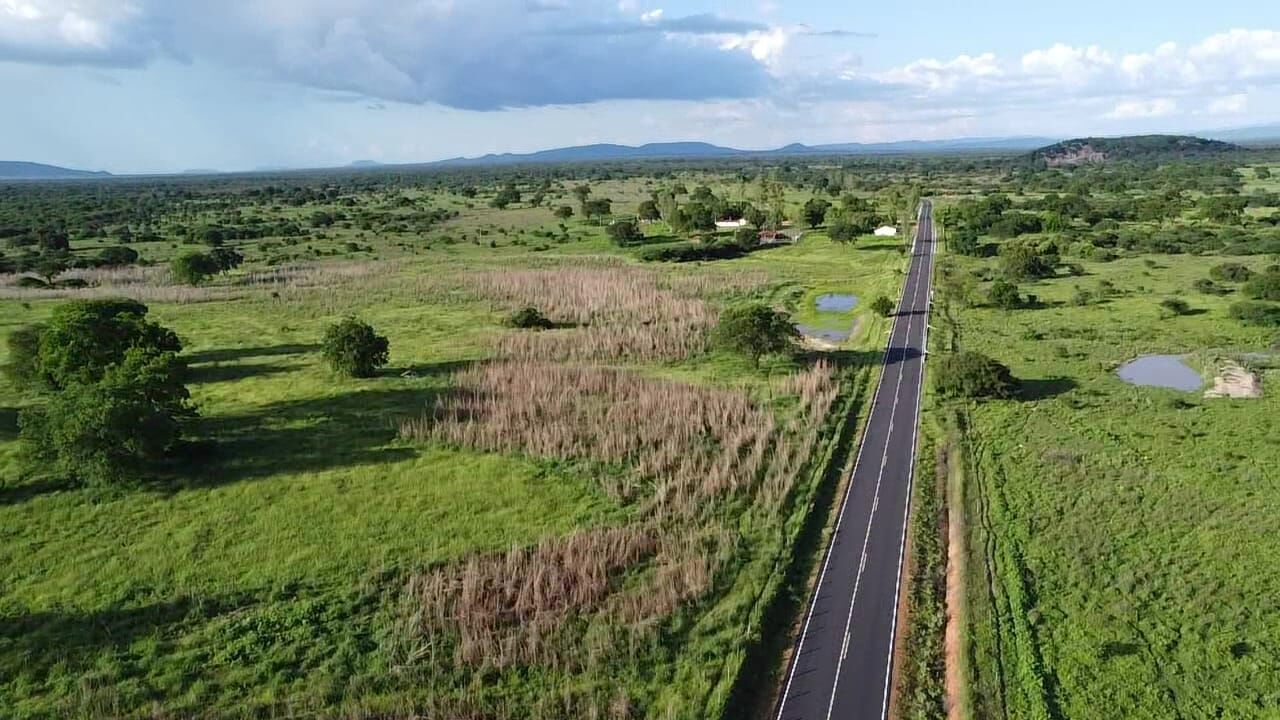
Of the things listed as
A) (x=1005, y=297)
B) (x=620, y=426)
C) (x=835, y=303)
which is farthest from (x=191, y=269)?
(x=1005, y=297)

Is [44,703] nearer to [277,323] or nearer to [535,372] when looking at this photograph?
[535,372]

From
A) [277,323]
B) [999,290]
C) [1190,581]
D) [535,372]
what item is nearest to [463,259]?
[277,323]

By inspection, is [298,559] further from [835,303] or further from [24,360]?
[835,303]

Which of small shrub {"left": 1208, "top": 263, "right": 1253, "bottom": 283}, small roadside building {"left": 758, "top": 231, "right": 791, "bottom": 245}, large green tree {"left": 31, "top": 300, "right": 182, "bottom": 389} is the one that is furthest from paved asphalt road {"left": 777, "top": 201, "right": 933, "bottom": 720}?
small roadside building {"left": 758, "top": 231, "right": 791, "bottom": 245}

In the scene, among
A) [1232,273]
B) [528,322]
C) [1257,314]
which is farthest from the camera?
[1232,273]

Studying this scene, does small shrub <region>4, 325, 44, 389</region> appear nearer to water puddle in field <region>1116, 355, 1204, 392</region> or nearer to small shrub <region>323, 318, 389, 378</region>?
small shrub <region>323, 318, 389, 378</region>

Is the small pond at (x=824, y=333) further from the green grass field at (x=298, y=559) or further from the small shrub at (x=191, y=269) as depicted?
the small shrub at (x=191, y=269)
